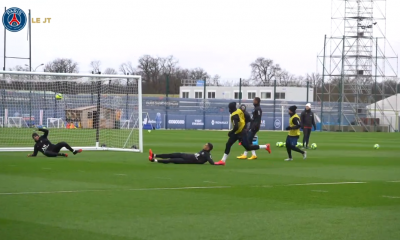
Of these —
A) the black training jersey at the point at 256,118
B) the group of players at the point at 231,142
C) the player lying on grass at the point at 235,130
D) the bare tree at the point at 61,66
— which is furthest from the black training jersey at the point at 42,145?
the bare tree at the point at 61,66

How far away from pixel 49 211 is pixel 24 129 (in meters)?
21.3

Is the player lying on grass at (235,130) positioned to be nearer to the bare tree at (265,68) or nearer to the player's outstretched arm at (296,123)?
the player's outstretched arm at (296,123)

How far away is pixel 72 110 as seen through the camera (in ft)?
101

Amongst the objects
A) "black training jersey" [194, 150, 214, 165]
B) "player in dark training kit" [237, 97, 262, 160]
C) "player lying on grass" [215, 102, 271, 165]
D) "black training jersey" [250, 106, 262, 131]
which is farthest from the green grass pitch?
"black training jersey" [250, 106, 262, 131]

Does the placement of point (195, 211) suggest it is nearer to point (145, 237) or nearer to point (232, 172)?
point (145, 237)

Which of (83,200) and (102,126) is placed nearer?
(83,200)

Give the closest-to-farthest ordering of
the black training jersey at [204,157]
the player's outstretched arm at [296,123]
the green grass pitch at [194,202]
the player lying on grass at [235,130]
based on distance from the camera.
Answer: the green grass pitch at [194,202]
the black training jersey at [204,157]
the player lying on grass at [235,130]
the player's outstretched arm at [296,123]

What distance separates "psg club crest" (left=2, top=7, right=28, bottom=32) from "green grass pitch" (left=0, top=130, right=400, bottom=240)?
1543 cm

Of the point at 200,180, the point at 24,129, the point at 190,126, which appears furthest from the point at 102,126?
the point at 190,126

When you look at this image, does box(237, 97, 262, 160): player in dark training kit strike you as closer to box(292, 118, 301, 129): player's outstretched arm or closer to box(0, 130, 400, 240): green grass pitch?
box(292, 118, 301, 129): player's outstretched arm

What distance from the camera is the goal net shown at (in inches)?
1112

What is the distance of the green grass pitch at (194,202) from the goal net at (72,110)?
879 cm

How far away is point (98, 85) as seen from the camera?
A: 28062 mm

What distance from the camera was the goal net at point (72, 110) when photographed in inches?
1112
